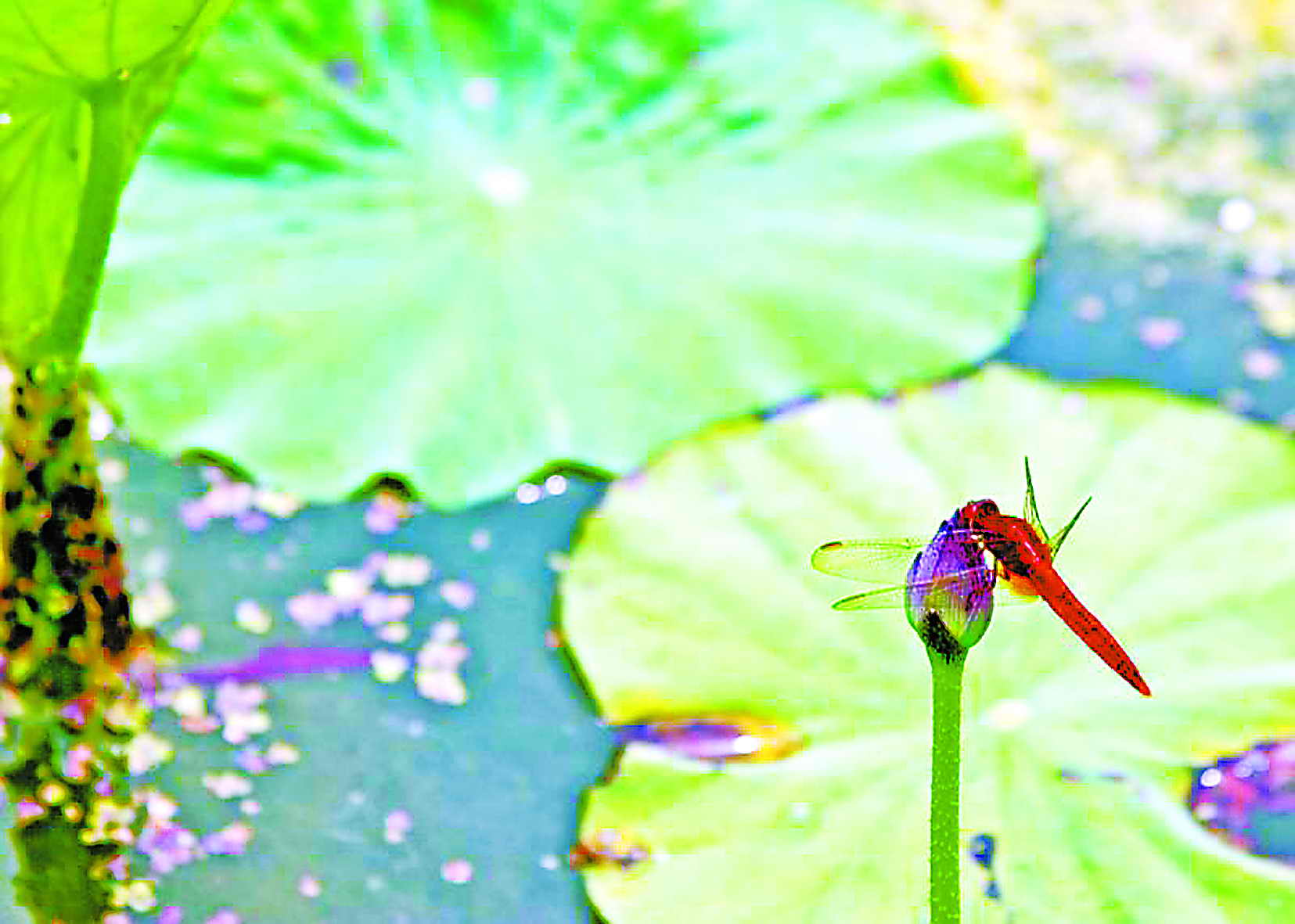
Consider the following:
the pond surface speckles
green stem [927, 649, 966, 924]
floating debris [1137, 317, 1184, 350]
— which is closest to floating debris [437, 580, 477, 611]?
the pond surface speckles

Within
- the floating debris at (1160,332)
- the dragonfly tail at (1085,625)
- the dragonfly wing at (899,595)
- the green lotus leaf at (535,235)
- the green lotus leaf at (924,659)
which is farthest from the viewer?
the floating debris at (1160,332)

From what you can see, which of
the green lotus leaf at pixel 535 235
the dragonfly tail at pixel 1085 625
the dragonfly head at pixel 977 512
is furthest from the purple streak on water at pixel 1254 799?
the green lotus leaf at pixel 535 235

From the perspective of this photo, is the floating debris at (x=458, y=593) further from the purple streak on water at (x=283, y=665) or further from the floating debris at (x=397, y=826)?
the floating debris at (x=397, y=826)

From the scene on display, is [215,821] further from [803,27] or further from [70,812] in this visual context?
[803,27]

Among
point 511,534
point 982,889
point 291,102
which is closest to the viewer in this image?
point 982,889

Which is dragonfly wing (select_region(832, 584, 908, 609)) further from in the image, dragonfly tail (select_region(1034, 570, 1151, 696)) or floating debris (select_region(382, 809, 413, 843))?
floating debris (select_region(382, 809, 413, 843))

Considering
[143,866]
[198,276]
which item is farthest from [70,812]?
[198,276]

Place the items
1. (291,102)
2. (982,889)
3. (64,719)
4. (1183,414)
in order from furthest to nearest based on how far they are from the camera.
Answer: (291,102) → (1183,414) → (64,719) → (982,889)
